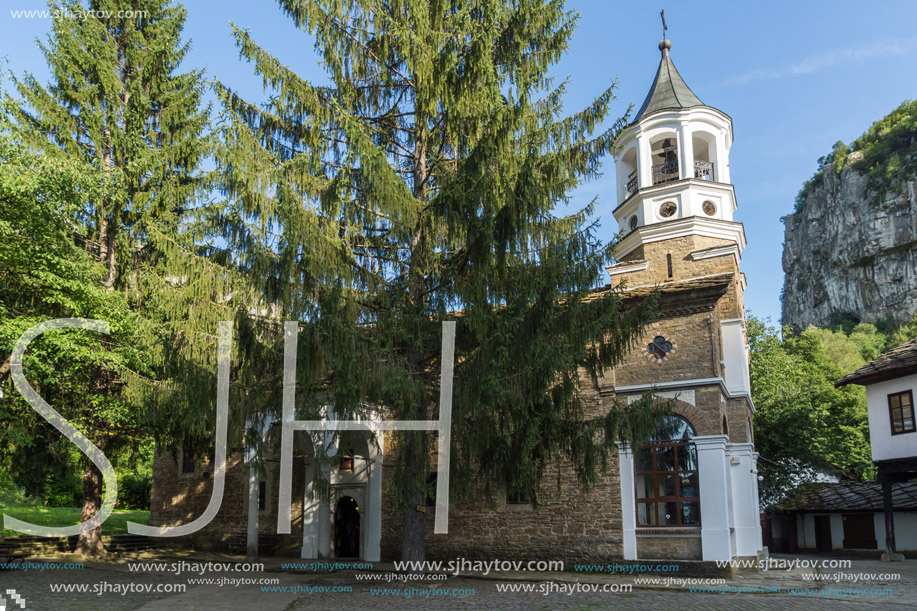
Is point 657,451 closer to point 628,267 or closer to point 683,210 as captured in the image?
point 628,267

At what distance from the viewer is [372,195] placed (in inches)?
424

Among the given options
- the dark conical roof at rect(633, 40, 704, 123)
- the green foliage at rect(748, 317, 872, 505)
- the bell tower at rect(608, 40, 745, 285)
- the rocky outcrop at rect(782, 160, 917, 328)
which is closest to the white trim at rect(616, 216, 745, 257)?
the bell tower at rect(608, 40, 745, 285)

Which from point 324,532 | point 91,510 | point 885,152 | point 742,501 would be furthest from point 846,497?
point 885,152

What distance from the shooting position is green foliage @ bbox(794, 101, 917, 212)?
221 feet

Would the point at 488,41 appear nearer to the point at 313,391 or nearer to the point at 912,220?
the point at 313,391

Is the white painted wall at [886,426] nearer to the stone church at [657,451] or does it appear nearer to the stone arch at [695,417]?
the stone church at [657,451]

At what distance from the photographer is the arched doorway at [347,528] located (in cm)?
1795

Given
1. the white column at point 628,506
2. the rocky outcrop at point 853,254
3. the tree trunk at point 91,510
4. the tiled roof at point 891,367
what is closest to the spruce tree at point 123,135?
the tree trunk at point 91,510

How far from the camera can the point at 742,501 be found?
15062 millimetres

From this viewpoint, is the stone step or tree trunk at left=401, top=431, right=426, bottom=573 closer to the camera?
tree trunk at left=401, top=431, right=426, bottom=573

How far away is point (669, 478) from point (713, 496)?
3.20ft

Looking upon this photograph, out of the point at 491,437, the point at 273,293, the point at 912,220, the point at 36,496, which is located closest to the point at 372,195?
the point at 273,293

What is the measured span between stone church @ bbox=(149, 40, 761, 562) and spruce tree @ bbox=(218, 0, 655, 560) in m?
2.48

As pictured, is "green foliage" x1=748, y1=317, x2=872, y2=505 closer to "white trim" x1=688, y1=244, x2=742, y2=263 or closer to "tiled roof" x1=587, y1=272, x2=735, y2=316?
"white trim" x1=688, y1=244, x2=742, y2=263
